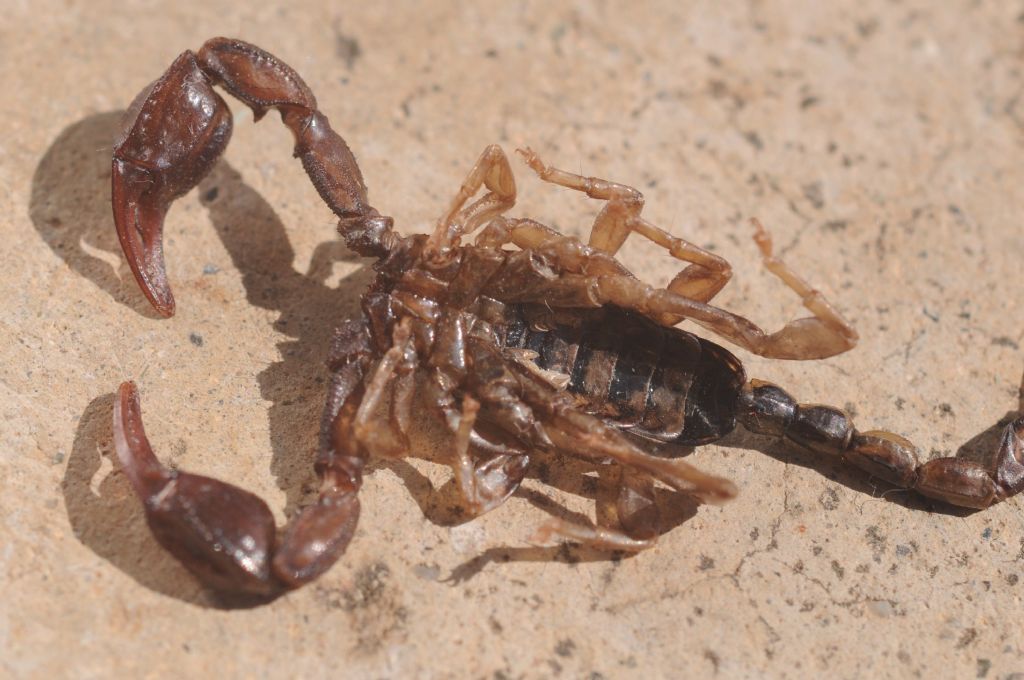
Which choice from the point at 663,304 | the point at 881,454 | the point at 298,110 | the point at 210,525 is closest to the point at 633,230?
the point at 663,304

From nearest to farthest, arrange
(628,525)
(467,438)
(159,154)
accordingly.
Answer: (467,438) < (628,525) < (159,154)

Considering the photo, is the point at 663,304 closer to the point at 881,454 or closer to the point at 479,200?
the point at 479,200

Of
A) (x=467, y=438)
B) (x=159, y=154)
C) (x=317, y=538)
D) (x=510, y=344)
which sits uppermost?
(x=159, y=154)

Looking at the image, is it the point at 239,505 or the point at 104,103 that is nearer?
the point at 239,505

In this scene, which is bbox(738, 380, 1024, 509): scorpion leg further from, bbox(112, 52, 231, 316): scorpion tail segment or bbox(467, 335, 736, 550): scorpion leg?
bbox(112, 52, 231, 316): scorpion tail segment

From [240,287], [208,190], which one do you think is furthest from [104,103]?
[240,287]

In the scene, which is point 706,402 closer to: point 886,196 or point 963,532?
point 963,532

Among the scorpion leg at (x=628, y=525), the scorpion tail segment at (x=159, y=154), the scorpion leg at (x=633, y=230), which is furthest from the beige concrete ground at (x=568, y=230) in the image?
the scorpion leg at (x=633, y=230)
